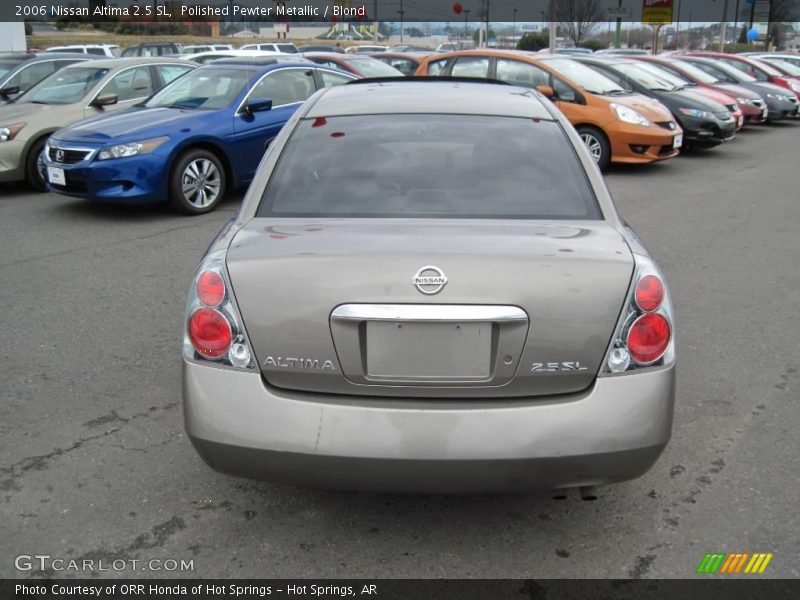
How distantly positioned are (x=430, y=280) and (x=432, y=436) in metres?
0.49

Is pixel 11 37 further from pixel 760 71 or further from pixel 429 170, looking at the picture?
pixel 429 170

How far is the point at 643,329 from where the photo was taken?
2.70m

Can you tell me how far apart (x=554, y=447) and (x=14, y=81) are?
12240mm

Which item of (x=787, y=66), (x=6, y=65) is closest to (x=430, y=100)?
(x=6, y=65)

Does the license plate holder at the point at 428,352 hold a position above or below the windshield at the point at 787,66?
below

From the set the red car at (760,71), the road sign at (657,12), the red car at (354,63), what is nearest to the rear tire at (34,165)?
the red car at (354,63)

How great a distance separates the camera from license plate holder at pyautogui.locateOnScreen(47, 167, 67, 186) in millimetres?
8125

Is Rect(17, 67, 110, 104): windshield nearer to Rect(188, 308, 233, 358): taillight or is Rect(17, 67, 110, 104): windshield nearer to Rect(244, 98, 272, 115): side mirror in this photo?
Rect(244, 98, 272, 115): side mirror

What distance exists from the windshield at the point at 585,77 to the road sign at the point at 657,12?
23432 mm

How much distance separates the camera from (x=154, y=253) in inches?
274

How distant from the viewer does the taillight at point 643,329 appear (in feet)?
8.73

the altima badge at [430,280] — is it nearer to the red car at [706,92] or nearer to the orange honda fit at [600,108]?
the orange honda fit at [600,108]

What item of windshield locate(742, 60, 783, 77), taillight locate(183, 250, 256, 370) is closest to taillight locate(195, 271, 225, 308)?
taillight locate(183, 250, 256, 370)

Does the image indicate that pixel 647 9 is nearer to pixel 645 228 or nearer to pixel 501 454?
pixel 645 228
